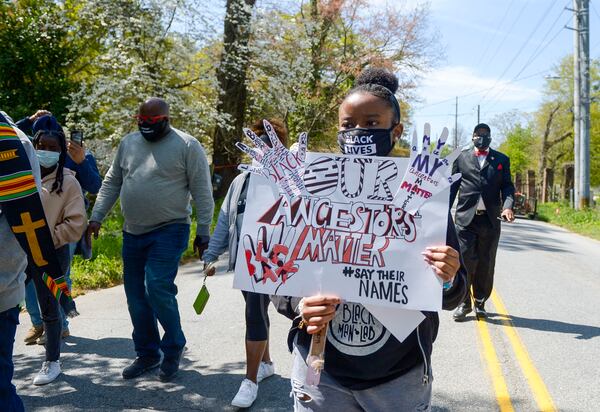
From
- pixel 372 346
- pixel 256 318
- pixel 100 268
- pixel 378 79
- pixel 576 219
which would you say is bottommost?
pixel 576 219

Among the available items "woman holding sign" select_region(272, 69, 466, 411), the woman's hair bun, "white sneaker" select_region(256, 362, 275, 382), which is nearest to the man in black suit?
"white sneaker" select_region(256, 362, 275, 382)

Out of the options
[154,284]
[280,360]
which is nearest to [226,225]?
[154,284]

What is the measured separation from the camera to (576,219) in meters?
24.3

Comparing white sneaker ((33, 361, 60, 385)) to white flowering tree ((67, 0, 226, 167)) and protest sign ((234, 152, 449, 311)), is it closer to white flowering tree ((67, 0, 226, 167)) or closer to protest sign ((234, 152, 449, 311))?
protest sign ((234, 152, 449, 311))

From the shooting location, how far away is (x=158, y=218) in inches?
186

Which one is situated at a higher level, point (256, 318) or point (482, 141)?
point (482, 141)

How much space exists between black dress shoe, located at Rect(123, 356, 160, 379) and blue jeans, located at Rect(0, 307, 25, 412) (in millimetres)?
2124

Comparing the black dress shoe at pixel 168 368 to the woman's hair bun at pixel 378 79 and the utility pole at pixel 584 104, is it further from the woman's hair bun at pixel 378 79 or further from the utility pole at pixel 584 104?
the utility pole at pixel 584 104

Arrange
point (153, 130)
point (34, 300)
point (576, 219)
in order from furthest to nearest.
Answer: point (576, 219) → point (34, 300) → point (153, 130)

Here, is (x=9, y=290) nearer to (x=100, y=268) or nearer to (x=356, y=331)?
(x=356, y=331)

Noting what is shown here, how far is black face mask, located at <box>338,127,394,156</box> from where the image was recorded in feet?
7.30

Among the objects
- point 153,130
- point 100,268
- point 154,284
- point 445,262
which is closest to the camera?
point 445,262

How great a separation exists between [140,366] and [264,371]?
102 centimetres

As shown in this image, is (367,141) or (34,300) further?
(34,300)
